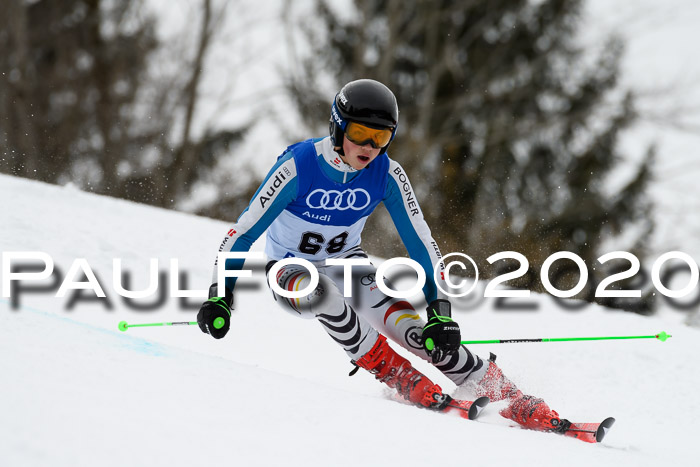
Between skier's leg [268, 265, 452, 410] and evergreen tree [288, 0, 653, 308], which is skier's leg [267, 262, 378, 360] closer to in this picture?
skier's leg [268, 265, 452, 410]

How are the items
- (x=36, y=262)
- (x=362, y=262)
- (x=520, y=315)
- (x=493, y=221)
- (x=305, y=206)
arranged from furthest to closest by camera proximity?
(x=493, y=221), (x=520, y=315), (x=36, y=262), (x=362, y=262), (x=305, y=206)

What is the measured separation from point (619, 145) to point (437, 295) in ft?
49.0

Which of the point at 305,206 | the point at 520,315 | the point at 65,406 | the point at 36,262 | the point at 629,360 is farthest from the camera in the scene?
the point at 520,315

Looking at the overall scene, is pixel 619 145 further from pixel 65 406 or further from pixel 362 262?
pixel 65 406

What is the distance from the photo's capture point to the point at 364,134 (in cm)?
327

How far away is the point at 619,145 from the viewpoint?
16984 mm

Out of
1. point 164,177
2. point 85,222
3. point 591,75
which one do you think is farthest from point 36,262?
point 591,75

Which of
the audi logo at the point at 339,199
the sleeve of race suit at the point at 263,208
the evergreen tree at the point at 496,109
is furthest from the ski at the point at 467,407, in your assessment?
the evergreen tree at the point at 496,109

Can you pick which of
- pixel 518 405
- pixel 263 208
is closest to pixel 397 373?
pixel 518 405

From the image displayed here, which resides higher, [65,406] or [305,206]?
[305,206]

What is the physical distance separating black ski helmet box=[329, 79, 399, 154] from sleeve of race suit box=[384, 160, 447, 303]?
319 mm

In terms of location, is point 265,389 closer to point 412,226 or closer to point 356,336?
point 356,336

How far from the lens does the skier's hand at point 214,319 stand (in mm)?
3094

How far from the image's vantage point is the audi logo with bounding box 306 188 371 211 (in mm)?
3465
